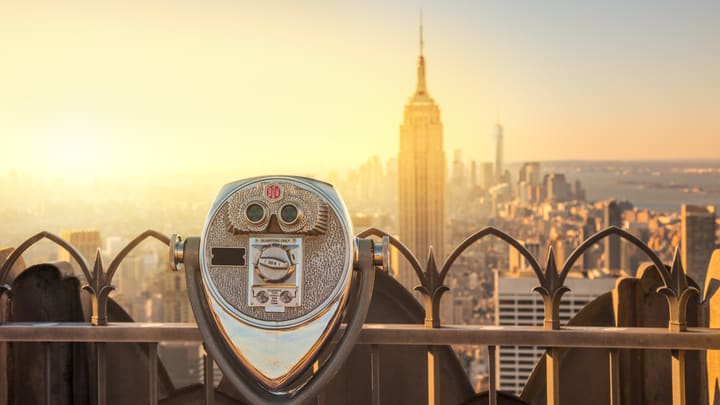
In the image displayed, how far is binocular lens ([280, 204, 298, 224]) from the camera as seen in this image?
7.51 feet

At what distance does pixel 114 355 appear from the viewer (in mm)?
3354

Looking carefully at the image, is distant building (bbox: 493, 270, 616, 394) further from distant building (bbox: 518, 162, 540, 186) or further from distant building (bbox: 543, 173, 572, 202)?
distant building (bbox: 518, 162, 540, 186)

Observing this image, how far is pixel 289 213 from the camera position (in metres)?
2.29

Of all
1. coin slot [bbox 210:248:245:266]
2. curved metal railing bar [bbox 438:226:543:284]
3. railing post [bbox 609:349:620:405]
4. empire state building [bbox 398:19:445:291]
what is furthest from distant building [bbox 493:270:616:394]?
empire state building [bbox 398:19:445:291]

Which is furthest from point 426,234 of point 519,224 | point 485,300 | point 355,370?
point 355,370

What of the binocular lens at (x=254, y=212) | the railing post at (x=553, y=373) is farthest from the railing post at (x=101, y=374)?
the railing post at (x=553, y=373)

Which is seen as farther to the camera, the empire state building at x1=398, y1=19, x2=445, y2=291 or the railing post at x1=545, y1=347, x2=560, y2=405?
the empire state building at x1=398, y1=19, x2=445, y2=291

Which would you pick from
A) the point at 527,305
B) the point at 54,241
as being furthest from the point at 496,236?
the point at 527,305

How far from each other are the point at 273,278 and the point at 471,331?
972 millimetres

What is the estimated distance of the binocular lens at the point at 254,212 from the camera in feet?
7.53

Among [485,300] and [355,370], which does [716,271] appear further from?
[485,300]

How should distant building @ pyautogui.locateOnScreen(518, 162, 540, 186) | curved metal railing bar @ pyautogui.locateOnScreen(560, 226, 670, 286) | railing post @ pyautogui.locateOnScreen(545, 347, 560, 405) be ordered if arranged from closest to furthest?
curved metal railing bar @ pyautogui.locateOnScreen(560, 226, 670, 286) → railing post @ pyautogui.locateOnScreen(545, 347, 560, 405) → distant building @ pyautogui.locateOnScreen(518, 162, 540, 186)

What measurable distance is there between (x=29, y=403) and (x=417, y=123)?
72.7 meters

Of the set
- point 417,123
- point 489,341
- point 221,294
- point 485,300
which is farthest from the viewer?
point 417,123
